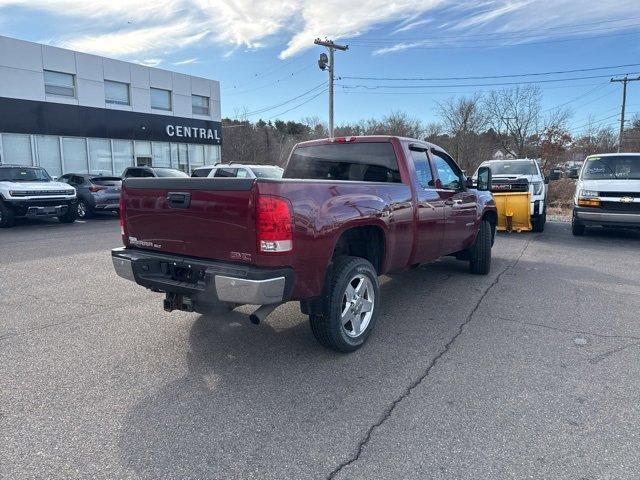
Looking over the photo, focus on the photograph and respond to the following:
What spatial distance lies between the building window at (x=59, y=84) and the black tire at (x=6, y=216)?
33.3ft

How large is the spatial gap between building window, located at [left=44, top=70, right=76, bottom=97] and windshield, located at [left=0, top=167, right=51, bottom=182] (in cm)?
861

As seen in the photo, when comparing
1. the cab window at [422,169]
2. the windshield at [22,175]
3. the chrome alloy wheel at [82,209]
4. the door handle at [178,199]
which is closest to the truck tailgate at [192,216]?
the door handle at [178,199]

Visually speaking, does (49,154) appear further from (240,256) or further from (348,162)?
(240,256)

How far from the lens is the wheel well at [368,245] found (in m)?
4.31

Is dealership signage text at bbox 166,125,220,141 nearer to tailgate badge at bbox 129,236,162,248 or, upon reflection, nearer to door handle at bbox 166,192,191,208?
tailgate badge at bbox 129,236,162,248

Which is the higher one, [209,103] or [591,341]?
[209,103]

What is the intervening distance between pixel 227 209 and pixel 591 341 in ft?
11.8

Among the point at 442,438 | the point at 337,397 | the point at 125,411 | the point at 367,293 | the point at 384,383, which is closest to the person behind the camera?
the point at 442,438

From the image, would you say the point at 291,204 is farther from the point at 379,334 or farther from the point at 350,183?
the point at 379,334

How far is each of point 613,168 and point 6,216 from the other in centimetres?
1598

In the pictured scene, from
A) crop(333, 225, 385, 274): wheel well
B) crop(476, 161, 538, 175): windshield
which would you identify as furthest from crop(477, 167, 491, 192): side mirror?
crop(476, 161, 538, 175): windshield

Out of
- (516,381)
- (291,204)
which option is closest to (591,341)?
(516,381)

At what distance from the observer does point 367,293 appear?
4.20m

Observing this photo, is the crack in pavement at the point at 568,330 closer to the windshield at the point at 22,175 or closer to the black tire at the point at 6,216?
the black tire at the point at 6,216
